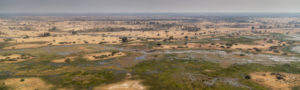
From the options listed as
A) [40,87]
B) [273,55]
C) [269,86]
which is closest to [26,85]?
[40,87]

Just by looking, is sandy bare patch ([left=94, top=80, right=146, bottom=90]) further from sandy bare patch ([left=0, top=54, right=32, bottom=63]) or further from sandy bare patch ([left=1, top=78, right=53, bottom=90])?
sandy bare patch ([left=0, top=54, right=32, bottom=63])

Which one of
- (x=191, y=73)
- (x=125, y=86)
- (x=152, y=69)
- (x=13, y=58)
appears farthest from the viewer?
(x=13, y=58)

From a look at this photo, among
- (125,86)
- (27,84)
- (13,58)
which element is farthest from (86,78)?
(13,58)

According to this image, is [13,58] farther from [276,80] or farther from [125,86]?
[276,80]

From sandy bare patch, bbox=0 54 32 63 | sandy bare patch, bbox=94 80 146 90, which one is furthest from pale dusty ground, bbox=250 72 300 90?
sandy bare patch, bbox=0 54 32 63

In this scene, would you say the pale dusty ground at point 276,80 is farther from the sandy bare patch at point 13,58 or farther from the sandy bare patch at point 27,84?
the sandy bare patch at point 13,58
